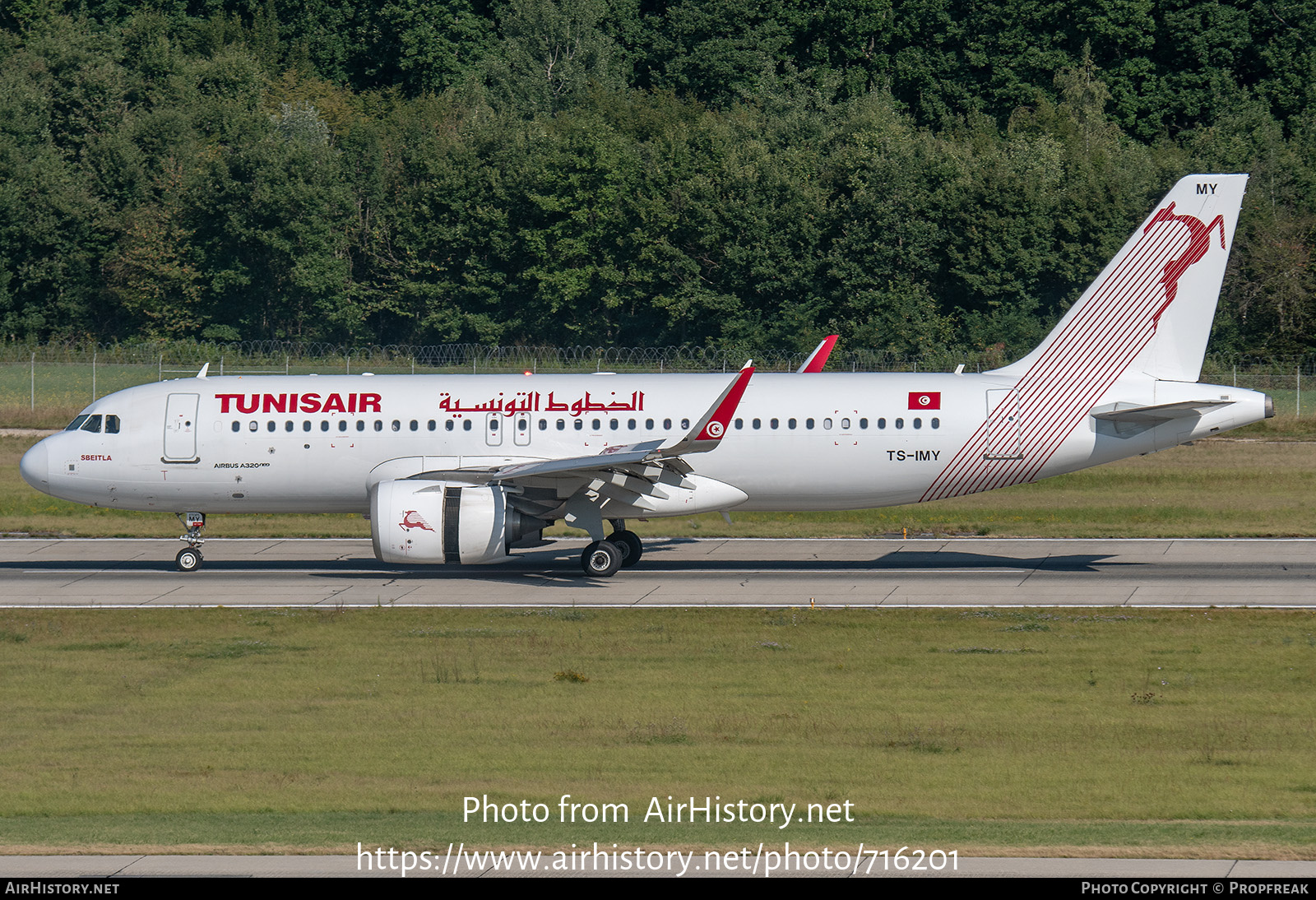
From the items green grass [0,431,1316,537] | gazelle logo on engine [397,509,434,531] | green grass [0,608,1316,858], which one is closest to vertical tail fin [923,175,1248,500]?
green grass [0,608,1316,858]

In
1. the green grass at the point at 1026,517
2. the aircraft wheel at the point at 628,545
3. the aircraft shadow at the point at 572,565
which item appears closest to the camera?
the aircraft shadow at the point at 572,565

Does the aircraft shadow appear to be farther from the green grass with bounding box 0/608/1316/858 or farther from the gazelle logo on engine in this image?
the green grass with bounding box 0/608/1316/858

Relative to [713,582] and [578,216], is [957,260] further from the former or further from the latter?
[713,582]

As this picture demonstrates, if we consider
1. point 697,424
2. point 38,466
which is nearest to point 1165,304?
point 697,424

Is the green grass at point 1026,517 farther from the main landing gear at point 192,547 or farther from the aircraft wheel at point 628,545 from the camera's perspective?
the main landing gear at point 192,547

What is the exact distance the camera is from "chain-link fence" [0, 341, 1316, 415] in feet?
222

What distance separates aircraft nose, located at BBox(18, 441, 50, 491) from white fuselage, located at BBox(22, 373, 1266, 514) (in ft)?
0.13

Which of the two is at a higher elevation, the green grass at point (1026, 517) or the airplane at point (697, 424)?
the airplane at point (697, 424)

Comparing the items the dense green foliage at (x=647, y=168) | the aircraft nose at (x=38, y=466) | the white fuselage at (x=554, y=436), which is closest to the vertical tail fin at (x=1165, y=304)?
the white fuselage at (x=554, y=436)

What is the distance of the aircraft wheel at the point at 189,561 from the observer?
Answer: 33.0m

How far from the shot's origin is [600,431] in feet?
105

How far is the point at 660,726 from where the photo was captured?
19.5 metres

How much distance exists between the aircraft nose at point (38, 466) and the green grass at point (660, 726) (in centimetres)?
527

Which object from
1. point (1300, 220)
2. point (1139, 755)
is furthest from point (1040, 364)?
point (1300, 220)
